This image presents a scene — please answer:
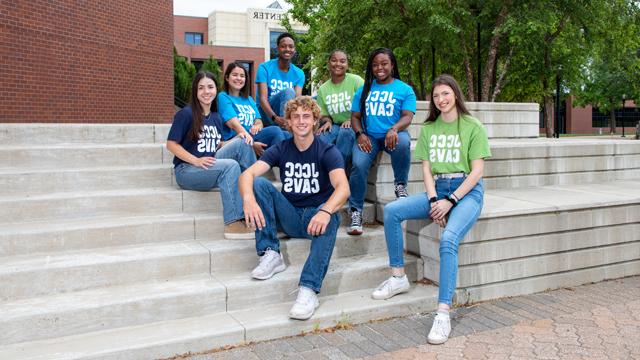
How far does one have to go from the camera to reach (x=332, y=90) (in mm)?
5691

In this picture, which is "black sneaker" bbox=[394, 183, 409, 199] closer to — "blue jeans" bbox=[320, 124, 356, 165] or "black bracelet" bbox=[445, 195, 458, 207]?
"blue jeans" bbox=[320, 124, 356, 165]

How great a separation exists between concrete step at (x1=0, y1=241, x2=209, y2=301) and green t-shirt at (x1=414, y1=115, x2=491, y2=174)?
6.47 ft

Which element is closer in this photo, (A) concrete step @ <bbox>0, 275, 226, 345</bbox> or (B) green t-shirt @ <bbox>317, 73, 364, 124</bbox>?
(A) concrete step @ <bbox>0, 275, 226, 345</bbox>

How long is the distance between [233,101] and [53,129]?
2.15m

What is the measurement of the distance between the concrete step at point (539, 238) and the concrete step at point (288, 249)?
13.6 inches

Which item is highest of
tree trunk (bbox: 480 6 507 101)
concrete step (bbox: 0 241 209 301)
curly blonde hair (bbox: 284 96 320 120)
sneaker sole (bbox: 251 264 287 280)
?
tree trunk (bbox: 480 6 507 101)

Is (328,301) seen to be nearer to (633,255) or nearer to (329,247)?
(329,247)

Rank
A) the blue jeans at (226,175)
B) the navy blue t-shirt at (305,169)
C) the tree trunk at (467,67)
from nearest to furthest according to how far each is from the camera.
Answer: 1. the navy blue t-shirt at (305,169)
2. the blue jeans at (226,175)
3. the tree trunk at (467,67)

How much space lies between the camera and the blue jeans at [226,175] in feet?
14.9

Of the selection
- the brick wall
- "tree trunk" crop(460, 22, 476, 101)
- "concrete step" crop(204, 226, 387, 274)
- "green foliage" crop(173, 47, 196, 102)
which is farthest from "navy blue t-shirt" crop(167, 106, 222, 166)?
"green foliage" crop(173, 47, 196, 102)

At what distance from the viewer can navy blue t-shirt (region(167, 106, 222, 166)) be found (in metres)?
4.82

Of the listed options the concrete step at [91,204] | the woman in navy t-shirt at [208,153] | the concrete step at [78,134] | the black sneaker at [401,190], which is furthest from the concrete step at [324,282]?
the concrete step at [78,134]

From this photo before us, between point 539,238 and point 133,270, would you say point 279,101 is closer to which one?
point 133,270

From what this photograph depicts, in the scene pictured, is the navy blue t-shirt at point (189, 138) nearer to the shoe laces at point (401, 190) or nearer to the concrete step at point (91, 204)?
the concrete step at point (91, 204)
